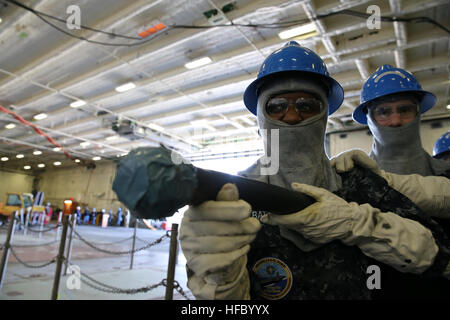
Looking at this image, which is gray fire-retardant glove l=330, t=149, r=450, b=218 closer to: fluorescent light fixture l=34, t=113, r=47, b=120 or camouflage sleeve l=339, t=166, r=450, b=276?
camouflage sleeve l=339, t=166, r=450, b=276

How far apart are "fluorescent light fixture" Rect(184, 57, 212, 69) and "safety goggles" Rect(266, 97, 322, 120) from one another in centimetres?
591

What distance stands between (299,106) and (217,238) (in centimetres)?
95

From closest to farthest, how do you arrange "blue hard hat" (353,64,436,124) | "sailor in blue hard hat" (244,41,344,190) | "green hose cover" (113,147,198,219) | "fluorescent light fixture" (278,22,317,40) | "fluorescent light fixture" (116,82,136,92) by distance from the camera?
"green hose cover" (113,147,198,219) < "sailor in blue hard hat" (244,41,344,190) < "blue hard hat" (353,64,436,124) < "fluorescent light fixture" (278,22,317,40) < "fluorescent light fixture" (116,82,136,92)

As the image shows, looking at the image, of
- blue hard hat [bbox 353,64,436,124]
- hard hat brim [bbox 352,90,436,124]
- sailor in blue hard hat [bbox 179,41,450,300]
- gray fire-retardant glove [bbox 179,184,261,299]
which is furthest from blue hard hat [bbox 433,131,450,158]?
gray fire-retardant glove [bbox 179,184,261,299]

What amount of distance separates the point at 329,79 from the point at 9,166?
1329 inches

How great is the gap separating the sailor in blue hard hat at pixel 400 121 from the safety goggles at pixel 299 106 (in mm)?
1099

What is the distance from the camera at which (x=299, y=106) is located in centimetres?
148

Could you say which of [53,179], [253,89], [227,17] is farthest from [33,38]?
[53,179]

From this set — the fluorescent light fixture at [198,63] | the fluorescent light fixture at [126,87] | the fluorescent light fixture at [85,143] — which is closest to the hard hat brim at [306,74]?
the fluorescent light fixture at [198,63]

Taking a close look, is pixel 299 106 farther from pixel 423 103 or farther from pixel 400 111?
pixel 423 103

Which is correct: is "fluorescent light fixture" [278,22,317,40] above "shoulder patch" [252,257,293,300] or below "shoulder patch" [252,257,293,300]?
above

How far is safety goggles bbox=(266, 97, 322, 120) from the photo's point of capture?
1.49m

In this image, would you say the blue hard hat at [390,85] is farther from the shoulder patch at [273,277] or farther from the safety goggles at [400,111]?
the shoulder patch at [273,277]

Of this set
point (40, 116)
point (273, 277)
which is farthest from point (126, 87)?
point (273, 277)
